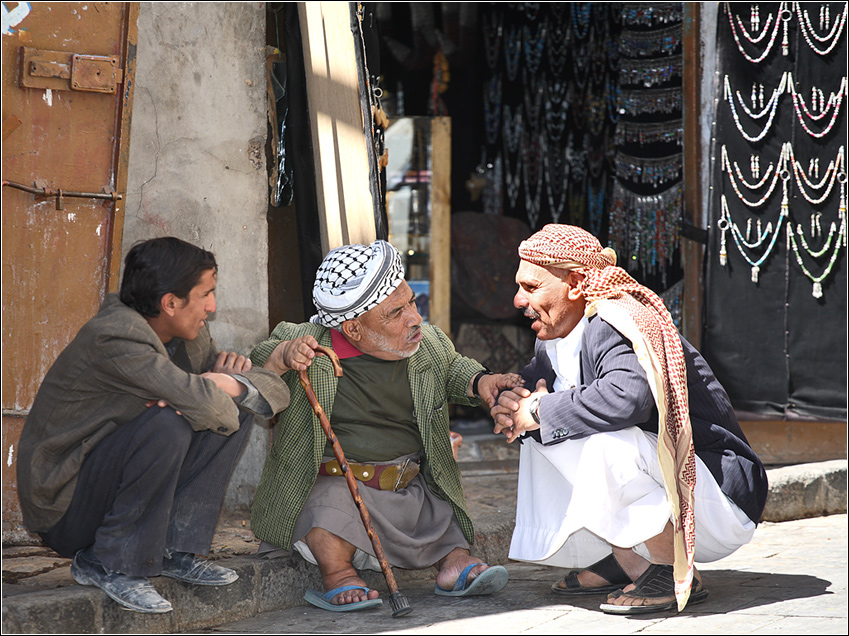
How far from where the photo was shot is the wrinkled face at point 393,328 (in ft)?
11.5

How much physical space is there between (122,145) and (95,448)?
52.4 inches

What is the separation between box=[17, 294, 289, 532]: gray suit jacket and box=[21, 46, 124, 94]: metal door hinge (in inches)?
43.3

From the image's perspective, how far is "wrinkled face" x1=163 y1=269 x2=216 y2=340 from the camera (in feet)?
10.3

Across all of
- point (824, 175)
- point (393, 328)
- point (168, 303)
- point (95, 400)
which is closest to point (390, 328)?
point (393, 328)

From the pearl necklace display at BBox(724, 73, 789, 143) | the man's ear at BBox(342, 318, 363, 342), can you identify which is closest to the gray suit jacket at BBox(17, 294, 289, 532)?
the man's ear at BBox(342, 318, 363, 342)

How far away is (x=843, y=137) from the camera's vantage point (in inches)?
217

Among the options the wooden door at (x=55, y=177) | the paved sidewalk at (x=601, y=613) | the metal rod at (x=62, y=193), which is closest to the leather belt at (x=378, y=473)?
the paved sidewalk at (x=601, y=613)

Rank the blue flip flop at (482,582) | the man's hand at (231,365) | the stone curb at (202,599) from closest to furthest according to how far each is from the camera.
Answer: the stone curb at (202,599) → the man's hand at (231,365) → the blue flip flop at (482,582)

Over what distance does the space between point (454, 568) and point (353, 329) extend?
92 centimetres

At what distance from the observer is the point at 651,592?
327 centimetres

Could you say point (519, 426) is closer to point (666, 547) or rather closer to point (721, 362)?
point (666, 547)

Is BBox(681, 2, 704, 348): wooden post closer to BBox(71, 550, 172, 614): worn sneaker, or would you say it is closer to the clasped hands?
the clasped hands

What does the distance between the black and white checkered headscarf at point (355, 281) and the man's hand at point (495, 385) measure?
488mm

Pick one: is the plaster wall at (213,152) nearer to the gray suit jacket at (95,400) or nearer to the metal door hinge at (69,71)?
the metal door hinge at (69,71)
